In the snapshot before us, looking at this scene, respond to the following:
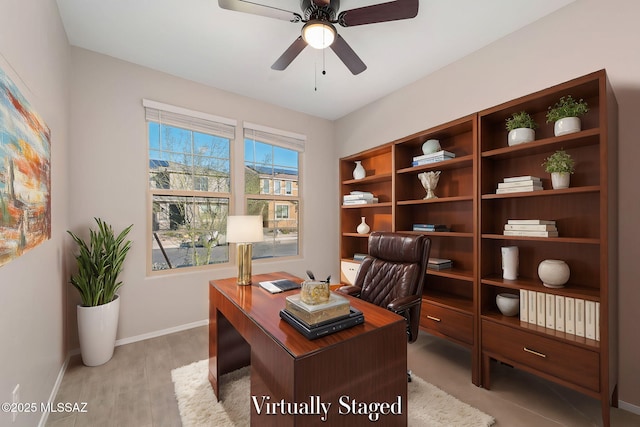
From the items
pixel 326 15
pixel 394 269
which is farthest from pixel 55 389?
pixel 326 15

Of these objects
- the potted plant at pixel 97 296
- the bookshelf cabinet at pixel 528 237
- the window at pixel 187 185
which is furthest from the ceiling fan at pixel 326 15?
the potted plant at pixel 97 296

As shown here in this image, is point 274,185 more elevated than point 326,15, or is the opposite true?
point 326,15

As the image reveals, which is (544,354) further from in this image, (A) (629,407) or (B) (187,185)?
(B) (187,185)

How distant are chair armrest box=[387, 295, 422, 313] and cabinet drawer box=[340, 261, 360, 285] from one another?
149cm

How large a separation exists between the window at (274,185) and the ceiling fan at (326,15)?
Result: 1.72m

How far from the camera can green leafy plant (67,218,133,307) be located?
7.56 ft

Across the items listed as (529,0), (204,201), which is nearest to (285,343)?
(204,201)

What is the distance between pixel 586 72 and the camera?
1.96 meters

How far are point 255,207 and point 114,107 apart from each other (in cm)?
183

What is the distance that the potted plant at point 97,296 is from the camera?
2.28 metres

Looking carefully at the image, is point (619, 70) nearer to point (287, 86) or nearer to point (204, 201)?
point (287, 86)

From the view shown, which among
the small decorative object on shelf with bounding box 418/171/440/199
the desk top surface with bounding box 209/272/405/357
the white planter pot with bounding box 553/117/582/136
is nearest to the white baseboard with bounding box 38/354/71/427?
the desk top surface with bounding box 209/272/405/357

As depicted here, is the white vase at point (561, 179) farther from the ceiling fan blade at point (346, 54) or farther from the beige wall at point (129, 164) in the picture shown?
the beige wall at point (129, 164)

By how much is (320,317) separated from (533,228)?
174 cm
